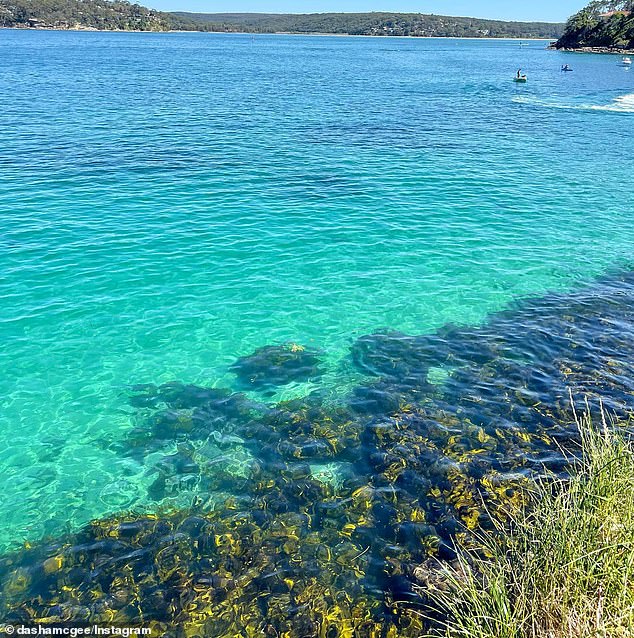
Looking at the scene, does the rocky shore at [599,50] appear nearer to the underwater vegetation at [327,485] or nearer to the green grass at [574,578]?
the underwater vegetation at [327,485]

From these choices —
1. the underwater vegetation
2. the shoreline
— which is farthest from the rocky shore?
the underwater vegetation

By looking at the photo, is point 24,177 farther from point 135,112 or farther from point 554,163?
point 554,163

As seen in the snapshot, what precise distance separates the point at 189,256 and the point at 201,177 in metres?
10.7

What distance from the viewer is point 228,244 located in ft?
74.2

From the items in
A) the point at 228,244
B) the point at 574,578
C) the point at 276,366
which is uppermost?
the point at 574,578

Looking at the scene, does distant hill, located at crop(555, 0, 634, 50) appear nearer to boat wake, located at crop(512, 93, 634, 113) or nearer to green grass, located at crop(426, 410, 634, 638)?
boat wake, located at crop(512, 93, 634, 113)

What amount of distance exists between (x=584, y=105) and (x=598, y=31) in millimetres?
140732

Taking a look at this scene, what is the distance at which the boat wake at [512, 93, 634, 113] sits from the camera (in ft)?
189

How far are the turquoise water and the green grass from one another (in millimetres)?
6442

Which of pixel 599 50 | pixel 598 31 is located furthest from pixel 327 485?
pixel 598 31

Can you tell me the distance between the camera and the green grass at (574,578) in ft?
19.8

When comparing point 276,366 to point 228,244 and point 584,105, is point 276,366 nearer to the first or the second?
point 228,244

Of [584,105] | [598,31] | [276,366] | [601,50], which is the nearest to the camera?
Result: [276,366]

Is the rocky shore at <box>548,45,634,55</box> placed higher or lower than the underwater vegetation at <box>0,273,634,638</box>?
higher
